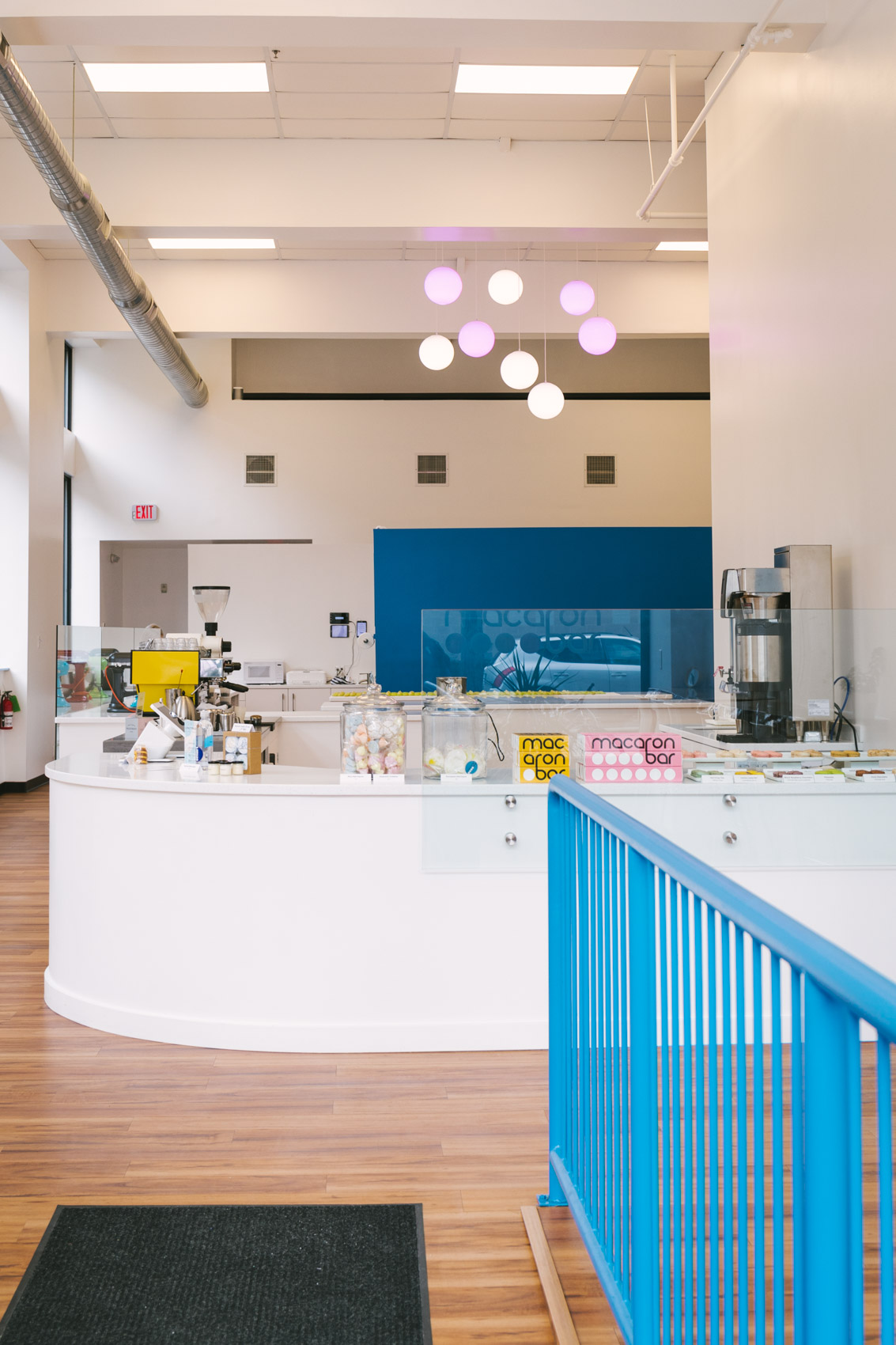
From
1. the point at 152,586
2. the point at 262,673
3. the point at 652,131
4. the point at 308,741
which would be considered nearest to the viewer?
the point at 652,131

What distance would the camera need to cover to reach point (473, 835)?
3383 millimetres

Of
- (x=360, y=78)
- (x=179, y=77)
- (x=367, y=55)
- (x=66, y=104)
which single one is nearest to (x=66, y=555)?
(x=66, y=104)

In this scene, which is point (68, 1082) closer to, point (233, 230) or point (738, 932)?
point (738, 932)

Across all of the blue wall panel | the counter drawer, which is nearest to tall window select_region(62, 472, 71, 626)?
the blue wall panel

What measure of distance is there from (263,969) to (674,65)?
5.51 metres

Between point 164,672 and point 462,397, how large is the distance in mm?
7274

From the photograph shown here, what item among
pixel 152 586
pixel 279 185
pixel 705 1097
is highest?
pixel 279 185

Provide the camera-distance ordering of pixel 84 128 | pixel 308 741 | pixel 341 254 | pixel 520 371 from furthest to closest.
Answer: pixel 341 254, pixel 308 741, pixel 84 128, pixel 520 371

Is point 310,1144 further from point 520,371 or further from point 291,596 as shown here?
point 291,596

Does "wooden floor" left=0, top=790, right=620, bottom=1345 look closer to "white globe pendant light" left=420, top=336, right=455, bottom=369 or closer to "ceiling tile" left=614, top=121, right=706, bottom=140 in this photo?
"white globe pendant light" left=420, top=336, right=455, bottom=369

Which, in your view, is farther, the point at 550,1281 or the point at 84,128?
the point at 84,128

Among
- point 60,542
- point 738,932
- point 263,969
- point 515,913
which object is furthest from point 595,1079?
point 60,542

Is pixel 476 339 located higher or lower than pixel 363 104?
lower

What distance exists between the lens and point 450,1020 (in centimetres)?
339
